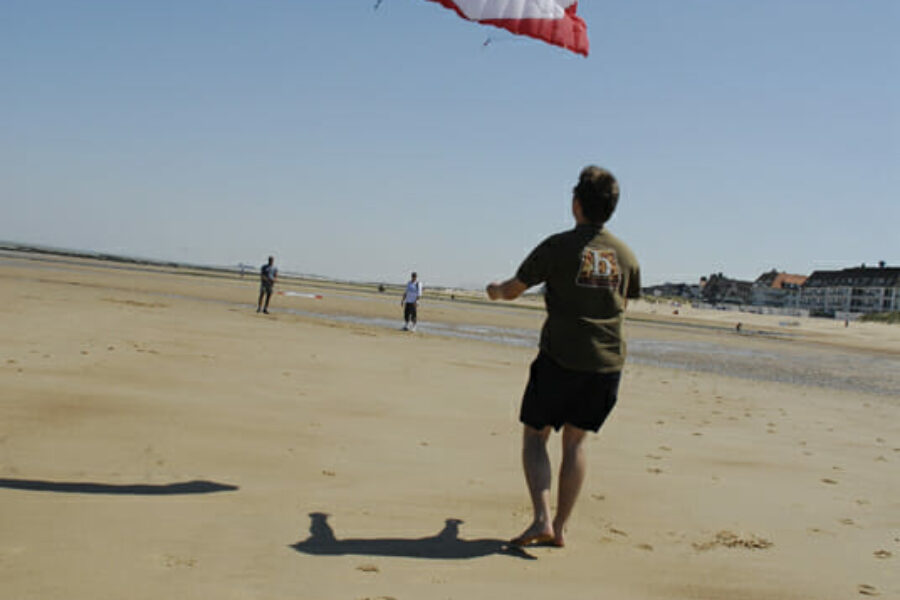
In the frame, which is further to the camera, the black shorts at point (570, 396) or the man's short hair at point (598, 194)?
the man's short hair at point (598, 194)

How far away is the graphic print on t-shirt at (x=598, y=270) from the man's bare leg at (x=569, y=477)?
70 centimetres

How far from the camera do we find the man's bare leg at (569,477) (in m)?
3.56

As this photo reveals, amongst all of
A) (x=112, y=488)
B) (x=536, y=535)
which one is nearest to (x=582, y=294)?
(x=536, y=535)

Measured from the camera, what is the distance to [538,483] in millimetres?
3555

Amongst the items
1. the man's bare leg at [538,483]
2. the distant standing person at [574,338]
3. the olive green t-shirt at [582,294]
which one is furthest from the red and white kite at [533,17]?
the man's bare leg at [538,483]

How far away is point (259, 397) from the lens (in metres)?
7.19

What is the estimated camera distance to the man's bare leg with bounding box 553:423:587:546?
356cm

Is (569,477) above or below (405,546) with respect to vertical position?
above

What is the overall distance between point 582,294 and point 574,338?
21 cm

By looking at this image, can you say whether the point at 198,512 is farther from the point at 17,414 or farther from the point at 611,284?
the point at 17,414

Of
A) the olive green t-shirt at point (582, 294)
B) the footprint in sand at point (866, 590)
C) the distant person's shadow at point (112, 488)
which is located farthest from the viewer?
the distant person's shadow at point (112, 488)

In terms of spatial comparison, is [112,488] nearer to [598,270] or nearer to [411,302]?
[598,270]

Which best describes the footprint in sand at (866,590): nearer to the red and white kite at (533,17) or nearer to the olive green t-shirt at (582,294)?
the olive green t-shirt at (582,294)

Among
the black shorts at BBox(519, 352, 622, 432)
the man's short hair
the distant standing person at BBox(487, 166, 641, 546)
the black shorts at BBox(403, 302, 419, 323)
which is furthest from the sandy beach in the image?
the black shorts at BBox(403, 302, 419, 323)
